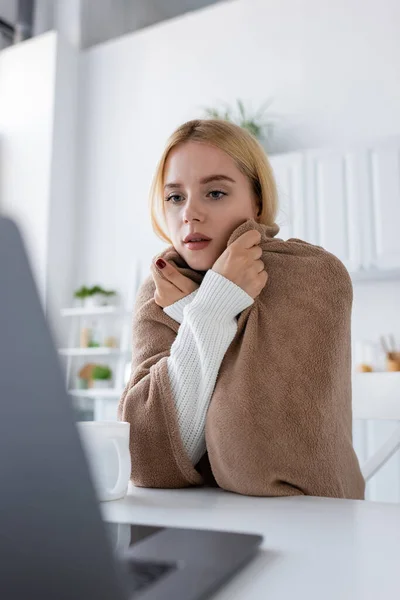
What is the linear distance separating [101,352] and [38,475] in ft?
10.7

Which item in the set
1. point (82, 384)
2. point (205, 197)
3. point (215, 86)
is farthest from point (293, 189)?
point (205, 197)

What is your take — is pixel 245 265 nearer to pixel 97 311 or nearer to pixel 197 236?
pixel 197 236

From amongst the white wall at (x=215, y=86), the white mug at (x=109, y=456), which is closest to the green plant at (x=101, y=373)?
the white wall at (x=215, y=86)

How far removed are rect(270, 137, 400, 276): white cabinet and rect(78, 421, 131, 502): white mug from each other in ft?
7.16

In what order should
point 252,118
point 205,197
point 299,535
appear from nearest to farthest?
point 299,535
point 205,197
point 252,118

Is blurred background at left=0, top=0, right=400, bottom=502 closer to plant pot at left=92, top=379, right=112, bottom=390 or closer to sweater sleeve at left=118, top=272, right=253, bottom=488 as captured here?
plant pot at left=92, top=379, right=112, bottom=390

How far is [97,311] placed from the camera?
3449 millimetres

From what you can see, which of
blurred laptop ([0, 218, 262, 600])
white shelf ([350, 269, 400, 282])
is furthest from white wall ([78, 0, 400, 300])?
blurred laptop ([0, 218, 262, 600])

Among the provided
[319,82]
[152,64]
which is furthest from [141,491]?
[152,64]

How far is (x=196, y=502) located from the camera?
0.60 meters

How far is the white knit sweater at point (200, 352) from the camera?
75 centimetres

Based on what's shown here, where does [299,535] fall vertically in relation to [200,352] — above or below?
below

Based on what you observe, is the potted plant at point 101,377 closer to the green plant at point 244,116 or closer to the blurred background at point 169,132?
the blurred background at point 169,132

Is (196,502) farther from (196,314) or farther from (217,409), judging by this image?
(196,314)
